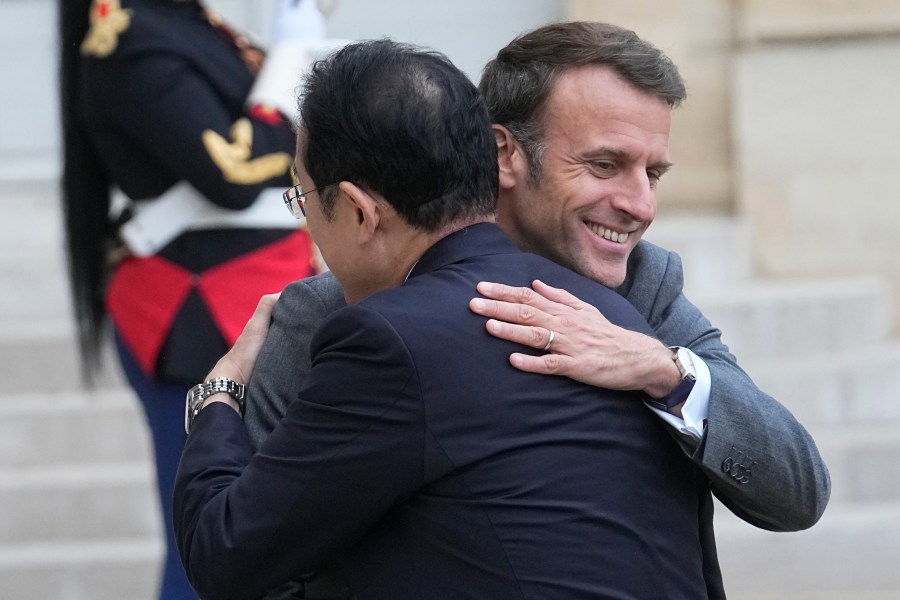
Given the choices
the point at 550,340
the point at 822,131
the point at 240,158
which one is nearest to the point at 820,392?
the point at 822,131

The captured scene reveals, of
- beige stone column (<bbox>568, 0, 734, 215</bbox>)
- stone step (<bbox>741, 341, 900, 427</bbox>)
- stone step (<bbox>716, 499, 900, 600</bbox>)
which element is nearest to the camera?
stone step (<bbox>716, 499, 900, 600</bbox>)

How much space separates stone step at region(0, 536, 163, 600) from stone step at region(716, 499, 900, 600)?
188cm

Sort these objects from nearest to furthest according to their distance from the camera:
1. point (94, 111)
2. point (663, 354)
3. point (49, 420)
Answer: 1. point (663, 354)
2. point (94, 111)
3. point (49, 420)

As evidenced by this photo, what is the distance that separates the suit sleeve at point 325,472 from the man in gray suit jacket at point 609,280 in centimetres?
17

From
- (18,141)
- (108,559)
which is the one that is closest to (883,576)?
(108,559)

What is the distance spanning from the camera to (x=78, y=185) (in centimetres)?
334

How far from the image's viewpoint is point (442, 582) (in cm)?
178

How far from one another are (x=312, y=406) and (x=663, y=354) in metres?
0.48

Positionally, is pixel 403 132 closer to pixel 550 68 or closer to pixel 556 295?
pixel 556 295

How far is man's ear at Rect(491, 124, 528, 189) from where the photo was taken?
7.25ft

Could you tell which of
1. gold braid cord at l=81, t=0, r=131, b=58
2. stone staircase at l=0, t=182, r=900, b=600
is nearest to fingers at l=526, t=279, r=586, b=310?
gold braid cord at l=81, t=0, r=131, b=58

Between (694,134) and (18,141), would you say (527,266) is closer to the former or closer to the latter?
(694,134)

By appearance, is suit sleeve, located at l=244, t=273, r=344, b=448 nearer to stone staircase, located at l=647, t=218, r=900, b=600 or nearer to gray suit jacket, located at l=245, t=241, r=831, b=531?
gray suit jacket, located at l=245, t=241, r=831, b=531

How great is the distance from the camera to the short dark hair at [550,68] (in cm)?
209
